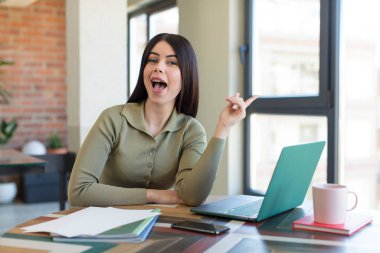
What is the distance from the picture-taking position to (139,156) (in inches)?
65.2

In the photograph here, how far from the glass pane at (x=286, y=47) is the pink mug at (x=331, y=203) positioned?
A: 1.67m

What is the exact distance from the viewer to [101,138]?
1594 mm

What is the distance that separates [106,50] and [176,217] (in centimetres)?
226

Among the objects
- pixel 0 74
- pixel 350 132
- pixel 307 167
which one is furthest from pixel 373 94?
pixel 0 74

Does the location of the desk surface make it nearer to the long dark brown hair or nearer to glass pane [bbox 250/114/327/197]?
the long dark brown hair

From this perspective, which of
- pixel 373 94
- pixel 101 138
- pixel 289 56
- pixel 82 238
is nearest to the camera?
pixel 82 238

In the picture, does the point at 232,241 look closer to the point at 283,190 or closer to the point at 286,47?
the point at 283,190

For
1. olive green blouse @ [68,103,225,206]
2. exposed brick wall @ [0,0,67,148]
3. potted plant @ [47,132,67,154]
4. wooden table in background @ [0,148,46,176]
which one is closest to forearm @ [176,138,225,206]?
olive green blouse @ [68,103,225,206]

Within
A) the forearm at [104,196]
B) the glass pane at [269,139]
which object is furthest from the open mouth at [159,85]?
the glass pane at [269,139]

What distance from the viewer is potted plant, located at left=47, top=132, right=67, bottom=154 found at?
15.6ft

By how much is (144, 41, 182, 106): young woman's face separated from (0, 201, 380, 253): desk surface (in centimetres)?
59

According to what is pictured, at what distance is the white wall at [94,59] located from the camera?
3.23m

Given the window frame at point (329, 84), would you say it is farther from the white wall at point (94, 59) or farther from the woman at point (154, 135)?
the white wall at point (94, 59)

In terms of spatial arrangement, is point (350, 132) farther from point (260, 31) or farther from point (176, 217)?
point (176, 217)
